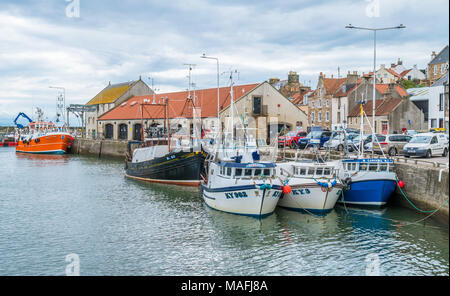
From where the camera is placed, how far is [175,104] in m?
65.8

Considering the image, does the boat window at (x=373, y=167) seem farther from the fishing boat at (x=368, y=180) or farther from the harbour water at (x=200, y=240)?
the harbour water at (x=200, y=240)

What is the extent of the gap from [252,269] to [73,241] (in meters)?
8.37

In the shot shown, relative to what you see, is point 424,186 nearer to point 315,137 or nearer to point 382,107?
point 315,137

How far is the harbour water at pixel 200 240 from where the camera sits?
1510cm

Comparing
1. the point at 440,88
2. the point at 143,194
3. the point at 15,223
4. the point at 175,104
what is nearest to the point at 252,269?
the point at 15,223

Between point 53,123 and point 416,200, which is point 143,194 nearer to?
point 416,200

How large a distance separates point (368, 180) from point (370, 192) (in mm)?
712

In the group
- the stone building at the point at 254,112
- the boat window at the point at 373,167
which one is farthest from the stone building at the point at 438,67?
the boat window at the point at 373,167

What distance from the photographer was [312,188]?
2241cm

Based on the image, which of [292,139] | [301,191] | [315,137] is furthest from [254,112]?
[301,191]

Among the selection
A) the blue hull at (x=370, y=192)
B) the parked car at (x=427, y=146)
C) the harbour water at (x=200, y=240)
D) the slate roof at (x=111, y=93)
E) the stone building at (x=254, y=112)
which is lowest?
the harbour water at (x=200, y=240)

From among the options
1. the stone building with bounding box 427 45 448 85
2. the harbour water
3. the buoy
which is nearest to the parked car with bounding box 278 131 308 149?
the harbour water

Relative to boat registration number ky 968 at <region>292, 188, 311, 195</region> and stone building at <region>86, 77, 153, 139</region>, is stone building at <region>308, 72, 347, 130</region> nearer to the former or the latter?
stone building at <region>86, 77, 153, 139</region>

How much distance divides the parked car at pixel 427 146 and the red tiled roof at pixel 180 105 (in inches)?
1025
